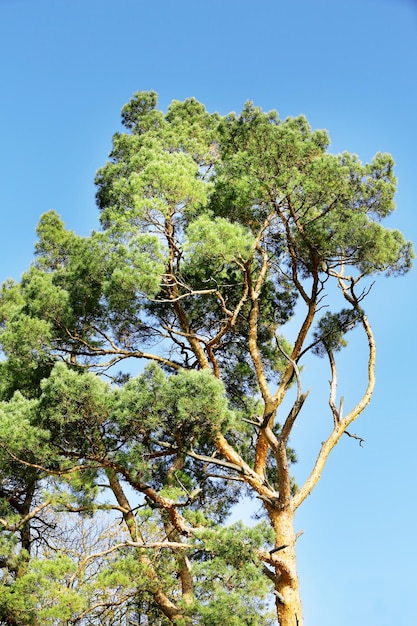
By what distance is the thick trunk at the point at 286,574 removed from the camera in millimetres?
6270

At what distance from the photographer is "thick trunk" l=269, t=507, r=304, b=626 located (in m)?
6.27

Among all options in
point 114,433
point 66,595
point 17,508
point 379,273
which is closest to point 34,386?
point 17,508

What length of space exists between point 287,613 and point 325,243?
3.95 metres

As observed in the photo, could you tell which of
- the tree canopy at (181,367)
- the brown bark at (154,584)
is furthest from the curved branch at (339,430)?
the brown bark at (154,584)

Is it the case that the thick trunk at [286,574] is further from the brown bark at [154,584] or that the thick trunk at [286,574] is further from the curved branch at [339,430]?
the brown bark at [154,584]

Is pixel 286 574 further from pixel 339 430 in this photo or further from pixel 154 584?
pixel 339 430

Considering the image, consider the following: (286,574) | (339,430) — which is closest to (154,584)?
(286,574)

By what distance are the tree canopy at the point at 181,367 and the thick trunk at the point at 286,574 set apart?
0.02 metres

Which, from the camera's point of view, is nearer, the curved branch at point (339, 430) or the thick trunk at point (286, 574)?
the thick trunk at point (286, 574)

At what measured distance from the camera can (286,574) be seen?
644 cm

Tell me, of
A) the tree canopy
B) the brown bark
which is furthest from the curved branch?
the brown bark

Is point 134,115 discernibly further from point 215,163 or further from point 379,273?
point 379,273

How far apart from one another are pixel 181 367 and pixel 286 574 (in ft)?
8.32

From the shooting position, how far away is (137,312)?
312 inches
